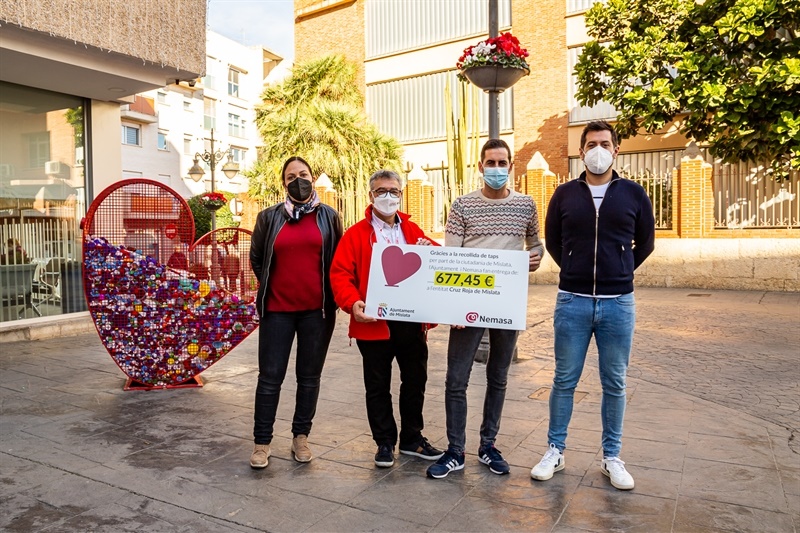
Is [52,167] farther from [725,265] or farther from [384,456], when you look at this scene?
[725,265]

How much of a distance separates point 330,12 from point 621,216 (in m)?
27.0

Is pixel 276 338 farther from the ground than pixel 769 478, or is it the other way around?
pixel 276 338

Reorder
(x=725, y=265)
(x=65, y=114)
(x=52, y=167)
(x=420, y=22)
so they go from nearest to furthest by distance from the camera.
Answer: (x=52, y=167)
(x=65, y=114)
(x=725, y=265)
(x=420, y=22)

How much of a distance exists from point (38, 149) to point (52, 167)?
35cm

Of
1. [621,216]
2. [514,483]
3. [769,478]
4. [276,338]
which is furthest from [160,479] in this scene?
[769,478]

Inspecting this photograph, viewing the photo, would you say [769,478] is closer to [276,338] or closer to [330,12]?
[276,338]

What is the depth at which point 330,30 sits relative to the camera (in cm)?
2811

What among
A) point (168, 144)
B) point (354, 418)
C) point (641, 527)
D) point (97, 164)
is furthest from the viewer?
point (168, 144)

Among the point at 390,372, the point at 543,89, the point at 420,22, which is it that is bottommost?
the point at 390,372

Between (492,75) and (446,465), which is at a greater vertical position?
(492,75)

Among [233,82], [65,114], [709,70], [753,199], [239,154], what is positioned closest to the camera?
[65,114]

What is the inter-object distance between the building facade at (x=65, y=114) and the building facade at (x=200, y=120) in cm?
2484

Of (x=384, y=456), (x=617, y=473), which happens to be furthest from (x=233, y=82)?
(x=617, y=473)

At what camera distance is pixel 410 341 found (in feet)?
13.7
